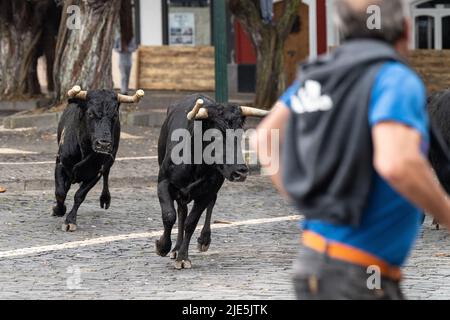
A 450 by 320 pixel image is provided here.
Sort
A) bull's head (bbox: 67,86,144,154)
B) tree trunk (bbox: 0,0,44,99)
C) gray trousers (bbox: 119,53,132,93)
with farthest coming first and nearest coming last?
gray trousers (bbox: 119,53,132,93) → tree trunk (bbox: 0,0,44,99) → bull's head (bbox: 67,86,144,154)

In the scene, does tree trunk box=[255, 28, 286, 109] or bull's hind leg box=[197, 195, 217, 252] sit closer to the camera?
bull's hind leg box=[197, 195, 217, 252]

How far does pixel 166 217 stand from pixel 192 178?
1.35 ft

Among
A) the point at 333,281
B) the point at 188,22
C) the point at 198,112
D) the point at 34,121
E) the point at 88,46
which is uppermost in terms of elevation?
the point at 188,22

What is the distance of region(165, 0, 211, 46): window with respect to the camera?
31250mm

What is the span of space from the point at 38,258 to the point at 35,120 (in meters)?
10.1

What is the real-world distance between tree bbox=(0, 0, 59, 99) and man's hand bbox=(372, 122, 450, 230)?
2187cm

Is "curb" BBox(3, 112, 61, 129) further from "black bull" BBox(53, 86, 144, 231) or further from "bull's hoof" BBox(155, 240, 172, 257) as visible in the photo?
"bull's hoof" BBox(155, 240, 172, 257)

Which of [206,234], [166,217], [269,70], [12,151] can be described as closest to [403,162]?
[166,217]

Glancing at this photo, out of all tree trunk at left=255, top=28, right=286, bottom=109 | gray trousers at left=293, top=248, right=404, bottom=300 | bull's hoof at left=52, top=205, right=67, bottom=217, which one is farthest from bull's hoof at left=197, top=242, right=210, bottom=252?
tree trunk at left=255, top=28, right=286, bottom=109

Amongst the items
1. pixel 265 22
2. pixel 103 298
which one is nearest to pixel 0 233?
pixel 103 298

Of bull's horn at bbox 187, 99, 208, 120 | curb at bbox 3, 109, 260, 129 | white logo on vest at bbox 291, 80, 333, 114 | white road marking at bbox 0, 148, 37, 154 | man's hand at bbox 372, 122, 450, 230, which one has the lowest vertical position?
white road marking at bbox 0, 148, 37, 154

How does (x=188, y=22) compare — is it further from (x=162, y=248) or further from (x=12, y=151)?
(x=162, y=248)

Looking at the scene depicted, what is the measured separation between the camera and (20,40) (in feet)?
83.9

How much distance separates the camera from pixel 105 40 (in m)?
20.5
